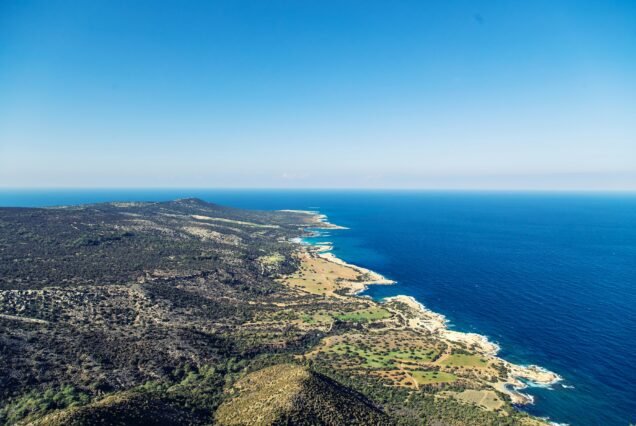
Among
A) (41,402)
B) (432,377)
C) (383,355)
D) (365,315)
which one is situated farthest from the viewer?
(365,315)

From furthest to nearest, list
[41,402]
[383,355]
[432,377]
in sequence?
1. [383,355]
2. [432,377]
3. [41,402]

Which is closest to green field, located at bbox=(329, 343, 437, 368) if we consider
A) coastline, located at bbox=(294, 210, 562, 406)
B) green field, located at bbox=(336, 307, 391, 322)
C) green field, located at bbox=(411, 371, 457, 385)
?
green field, located at bbox=(411, 371, 457, 385)

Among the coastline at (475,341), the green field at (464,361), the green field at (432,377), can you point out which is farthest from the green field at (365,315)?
the green field at (432,377)

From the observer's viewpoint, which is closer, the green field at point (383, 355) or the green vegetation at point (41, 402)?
the green vegetation at point (41, 402)

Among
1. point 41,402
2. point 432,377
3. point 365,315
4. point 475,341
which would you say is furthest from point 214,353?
point 475,341

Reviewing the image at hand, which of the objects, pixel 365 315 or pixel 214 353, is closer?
pixel 214 353

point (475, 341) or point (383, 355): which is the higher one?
point (383, 355)

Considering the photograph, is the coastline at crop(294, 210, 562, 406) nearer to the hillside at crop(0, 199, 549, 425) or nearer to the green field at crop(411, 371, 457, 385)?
the hillside at crop(0, 199, 549, 425)

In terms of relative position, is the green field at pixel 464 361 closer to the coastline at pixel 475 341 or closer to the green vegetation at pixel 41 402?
the coastline at pixel 475 341

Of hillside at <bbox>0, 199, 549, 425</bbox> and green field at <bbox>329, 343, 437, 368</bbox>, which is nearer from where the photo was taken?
hillside at <bbox>0, 199, 549, 425</bbox>

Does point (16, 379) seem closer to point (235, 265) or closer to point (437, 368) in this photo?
point (437, 368)

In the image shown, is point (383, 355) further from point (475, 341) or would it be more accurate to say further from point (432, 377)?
point (475, 341)
